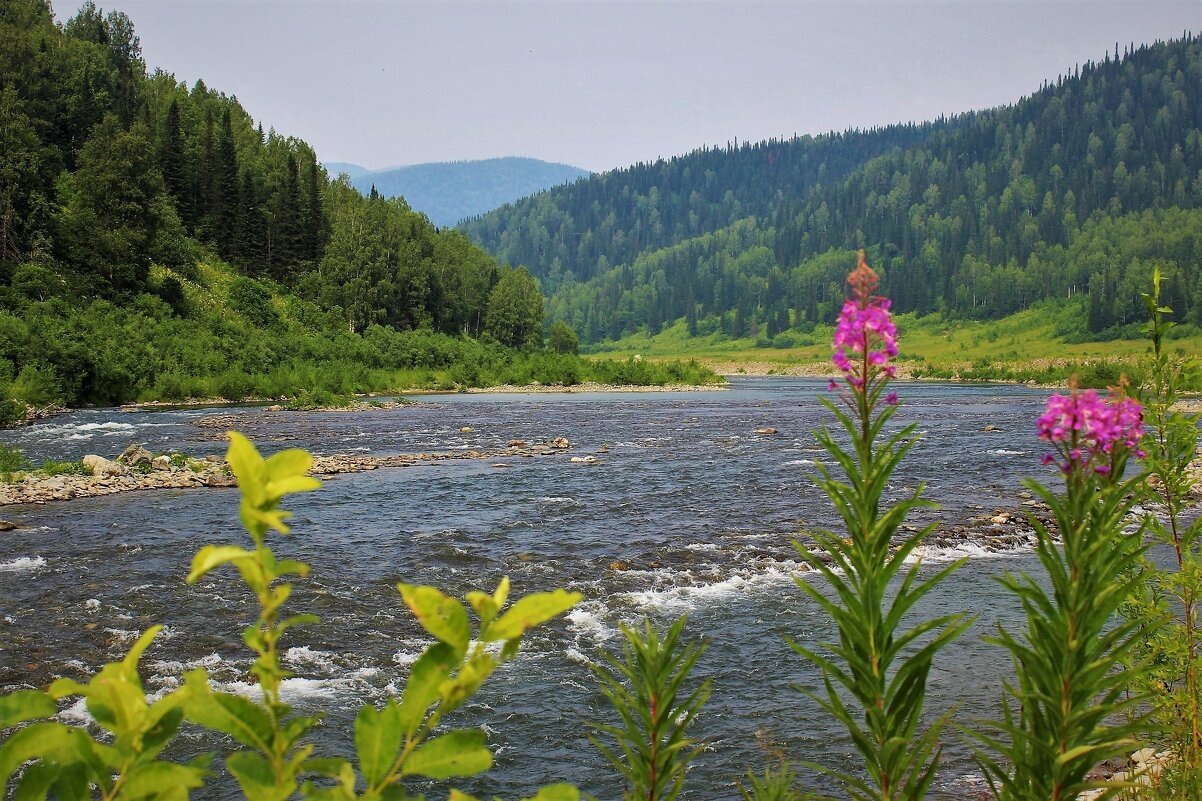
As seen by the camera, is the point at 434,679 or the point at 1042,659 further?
the point at 1042,659

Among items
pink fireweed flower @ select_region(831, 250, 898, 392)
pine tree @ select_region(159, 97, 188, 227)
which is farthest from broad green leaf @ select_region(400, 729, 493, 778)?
pine tree @ select_region(159, 97, 188, 227)

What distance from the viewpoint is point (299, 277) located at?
9606cm

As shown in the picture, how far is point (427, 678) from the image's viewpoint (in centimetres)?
125

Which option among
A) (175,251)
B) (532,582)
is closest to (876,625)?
(532,582)

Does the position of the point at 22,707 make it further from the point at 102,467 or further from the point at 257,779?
the point at 102,467

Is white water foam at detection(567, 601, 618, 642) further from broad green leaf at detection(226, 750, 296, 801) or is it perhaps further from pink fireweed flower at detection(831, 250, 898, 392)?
broad green leaf at detection(226, 750, 296, 801)

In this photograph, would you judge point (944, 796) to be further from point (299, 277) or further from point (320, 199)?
point (320, 199)

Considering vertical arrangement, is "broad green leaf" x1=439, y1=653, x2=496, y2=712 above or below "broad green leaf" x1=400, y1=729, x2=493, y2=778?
above

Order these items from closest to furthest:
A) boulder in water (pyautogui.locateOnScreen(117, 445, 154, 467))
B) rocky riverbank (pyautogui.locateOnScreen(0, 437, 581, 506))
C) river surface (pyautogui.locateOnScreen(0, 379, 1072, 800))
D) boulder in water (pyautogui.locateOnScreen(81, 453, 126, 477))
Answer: river surface (pyautogui.locateOnScreen(0, 379, 1072, 800)), rocky riverbank (pyautogui.locateOnScreen(0, 437, 581, 506)), boulder in water (pyautogui.locateOnScreen(81, 453, 126, 477)), boulder in water (pyautogui.locateOnScreen(117, 445, 154, 467))

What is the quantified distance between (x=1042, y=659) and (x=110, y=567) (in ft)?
53.0

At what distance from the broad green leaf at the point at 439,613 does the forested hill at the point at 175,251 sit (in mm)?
46178

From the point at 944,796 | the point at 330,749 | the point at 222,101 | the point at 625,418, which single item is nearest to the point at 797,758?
the point at 944,796

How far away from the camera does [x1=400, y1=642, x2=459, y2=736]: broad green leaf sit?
124cm

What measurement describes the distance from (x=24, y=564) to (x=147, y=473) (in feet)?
31.1
